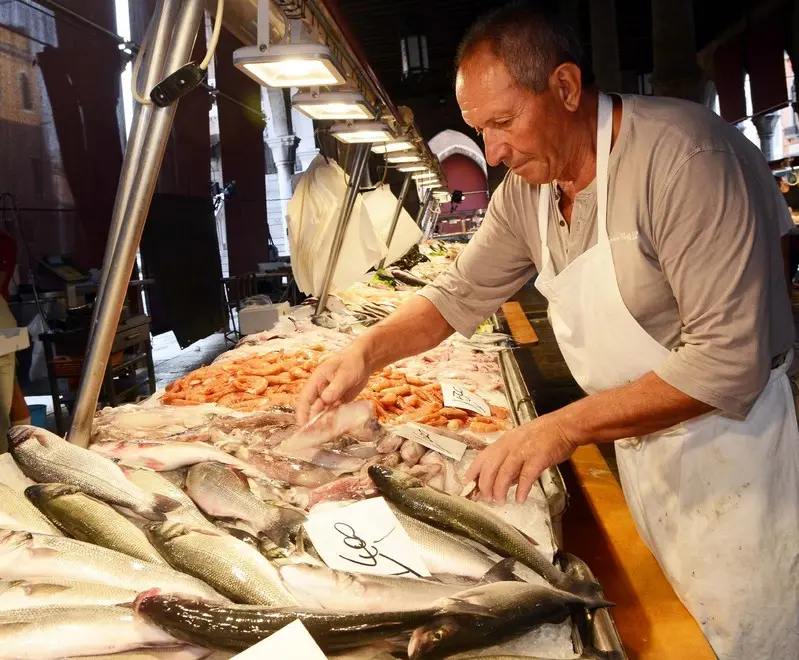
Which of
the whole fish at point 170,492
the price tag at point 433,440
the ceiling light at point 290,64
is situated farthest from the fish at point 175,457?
the ceiling light at point 290,64

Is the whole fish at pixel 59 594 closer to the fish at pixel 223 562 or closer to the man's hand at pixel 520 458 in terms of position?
the fish at pixel 223 562

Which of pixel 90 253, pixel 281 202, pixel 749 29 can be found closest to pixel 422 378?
pixel 90 253

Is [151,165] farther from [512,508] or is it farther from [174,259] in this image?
[174,259]

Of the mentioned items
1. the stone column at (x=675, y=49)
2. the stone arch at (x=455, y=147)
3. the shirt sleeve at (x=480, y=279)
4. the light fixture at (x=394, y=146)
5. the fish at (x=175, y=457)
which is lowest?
the fish at (x=175, y=457)

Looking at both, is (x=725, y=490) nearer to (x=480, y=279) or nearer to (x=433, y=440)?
(x=433, y=440)

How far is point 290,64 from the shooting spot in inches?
86.8

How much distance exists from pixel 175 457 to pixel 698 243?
159 cm

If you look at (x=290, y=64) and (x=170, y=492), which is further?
(x=290, y=64)

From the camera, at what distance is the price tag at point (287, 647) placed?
1115mm

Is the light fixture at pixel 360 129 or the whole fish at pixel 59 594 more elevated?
the light fixture at pixel 360 129

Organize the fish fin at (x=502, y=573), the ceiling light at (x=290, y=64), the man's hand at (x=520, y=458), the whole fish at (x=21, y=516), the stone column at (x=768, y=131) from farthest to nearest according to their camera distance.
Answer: the stone column at (x=768, y=131)
the ceiling light at (x=290, y=64)
the man's hand at (x=520, y=458)
the whole fish at (x=21, y=516)
the fish fin at (x=502, y=573)

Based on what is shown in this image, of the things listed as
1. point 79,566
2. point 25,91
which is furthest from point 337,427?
point 25,91

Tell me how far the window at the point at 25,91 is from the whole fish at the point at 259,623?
29.5 ft

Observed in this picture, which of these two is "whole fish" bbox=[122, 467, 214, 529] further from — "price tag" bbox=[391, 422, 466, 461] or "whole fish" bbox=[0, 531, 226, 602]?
"price tag" bbox=[391, 422, 466, 461]
